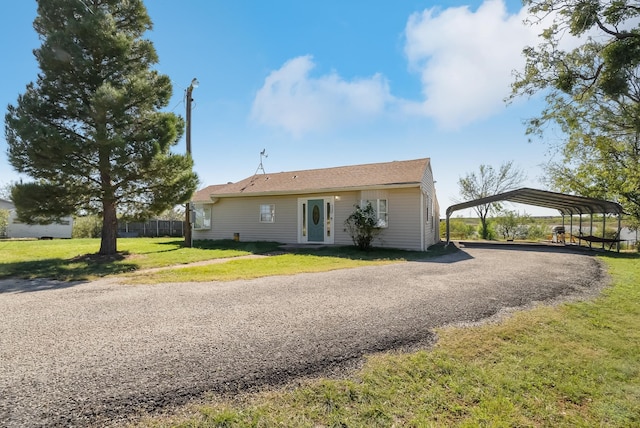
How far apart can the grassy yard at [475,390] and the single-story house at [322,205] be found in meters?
9.63

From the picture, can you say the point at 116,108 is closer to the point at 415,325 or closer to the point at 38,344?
the point at 38,344

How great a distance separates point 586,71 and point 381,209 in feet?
25.8

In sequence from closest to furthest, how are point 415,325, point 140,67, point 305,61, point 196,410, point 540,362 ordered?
point 196,410 → point 540,362 → point 415,325 → point 140,67 → point 305,61

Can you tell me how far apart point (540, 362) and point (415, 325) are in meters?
1.33

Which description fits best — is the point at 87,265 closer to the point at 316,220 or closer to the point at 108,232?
the point at 108,232

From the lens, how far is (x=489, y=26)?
9141 mm

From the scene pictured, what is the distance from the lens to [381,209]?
13914mm

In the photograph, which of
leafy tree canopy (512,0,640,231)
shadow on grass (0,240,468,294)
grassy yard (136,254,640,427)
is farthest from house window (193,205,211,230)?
grassy yard (136,254,640,427)

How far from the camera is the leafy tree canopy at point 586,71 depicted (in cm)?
677

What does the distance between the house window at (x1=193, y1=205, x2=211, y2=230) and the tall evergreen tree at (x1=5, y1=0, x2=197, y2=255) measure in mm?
6676

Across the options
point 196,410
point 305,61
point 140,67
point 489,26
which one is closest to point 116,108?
point 140,67

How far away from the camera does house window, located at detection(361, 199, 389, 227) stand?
543 inches

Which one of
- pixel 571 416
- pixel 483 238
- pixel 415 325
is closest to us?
pixel 571 416

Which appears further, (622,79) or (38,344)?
(622,79)
